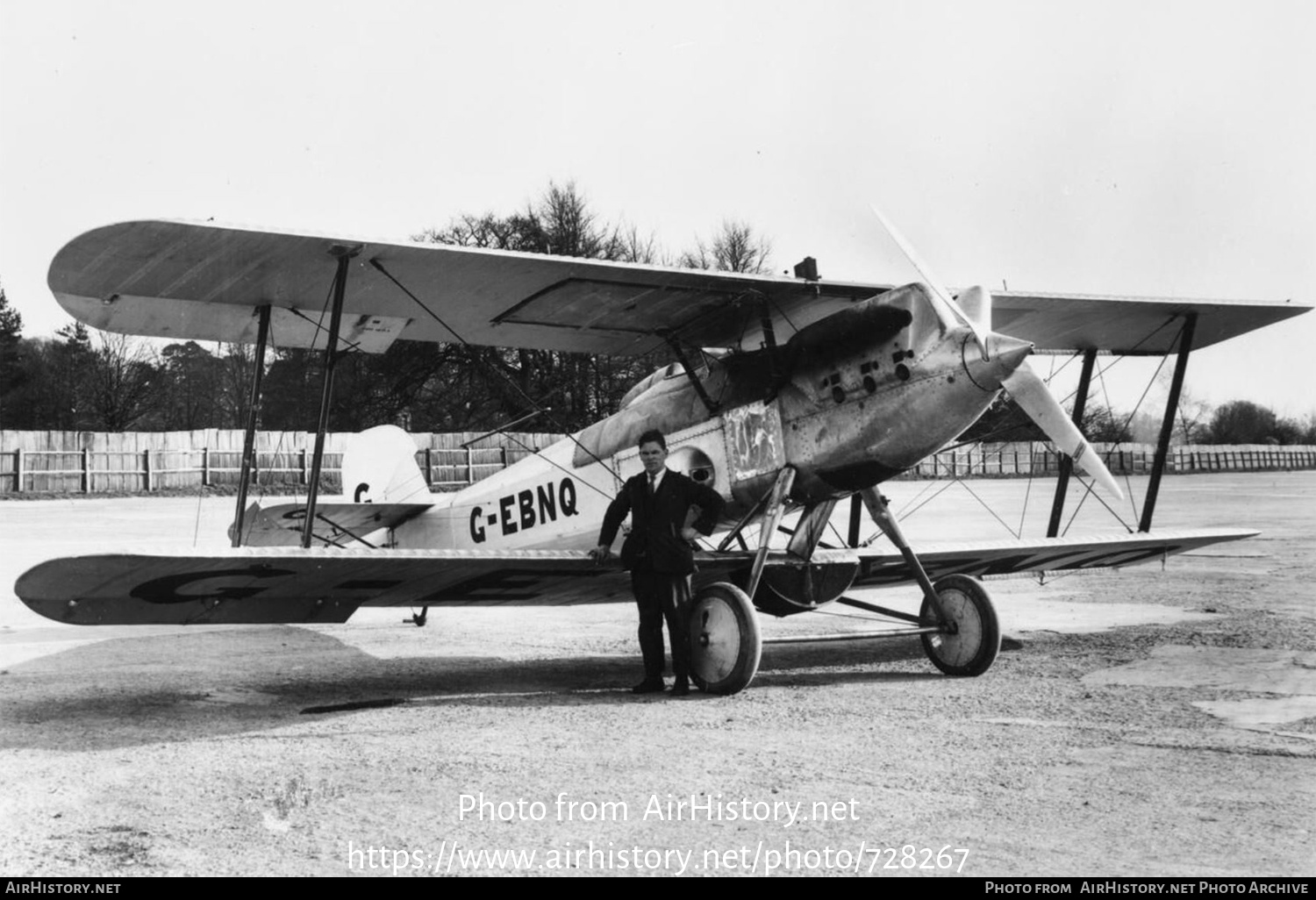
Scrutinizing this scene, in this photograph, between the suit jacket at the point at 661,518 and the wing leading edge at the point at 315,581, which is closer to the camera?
the wing leading edge at the point at 315,581

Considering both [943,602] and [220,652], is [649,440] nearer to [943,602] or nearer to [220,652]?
[943,602]

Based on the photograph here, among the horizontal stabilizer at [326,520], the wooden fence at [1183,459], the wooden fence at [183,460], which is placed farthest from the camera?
the wooden fence at [1183,459]

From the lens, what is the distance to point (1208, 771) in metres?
4.45

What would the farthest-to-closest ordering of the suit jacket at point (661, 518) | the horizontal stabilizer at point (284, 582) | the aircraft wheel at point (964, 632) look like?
the aircraft wheel at point (964, 632)
the suit jacket at point (661, 518)
the horizontal stabilizer at point (284, 582)

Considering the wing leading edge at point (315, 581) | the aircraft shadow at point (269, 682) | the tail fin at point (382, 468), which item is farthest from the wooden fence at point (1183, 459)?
the wing leading edge at point (315, 581)

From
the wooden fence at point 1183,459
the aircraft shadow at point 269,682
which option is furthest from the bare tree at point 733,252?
the aircraft shadow at point 269,682

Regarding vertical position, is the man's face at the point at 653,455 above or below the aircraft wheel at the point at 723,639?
above

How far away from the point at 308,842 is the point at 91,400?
161 ft

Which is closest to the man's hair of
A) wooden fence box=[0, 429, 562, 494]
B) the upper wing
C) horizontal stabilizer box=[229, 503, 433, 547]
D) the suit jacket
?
the suit jacket

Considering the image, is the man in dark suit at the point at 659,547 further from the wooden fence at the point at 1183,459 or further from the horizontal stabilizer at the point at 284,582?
the wooden fence at the point at 1183,459

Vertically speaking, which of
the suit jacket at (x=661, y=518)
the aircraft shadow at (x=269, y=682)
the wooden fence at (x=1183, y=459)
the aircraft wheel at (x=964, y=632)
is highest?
the wooden fence at (x=1183, y=459)

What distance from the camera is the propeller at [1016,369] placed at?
251 inches

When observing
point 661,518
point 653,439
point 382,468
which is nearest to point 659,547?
point 661,518
